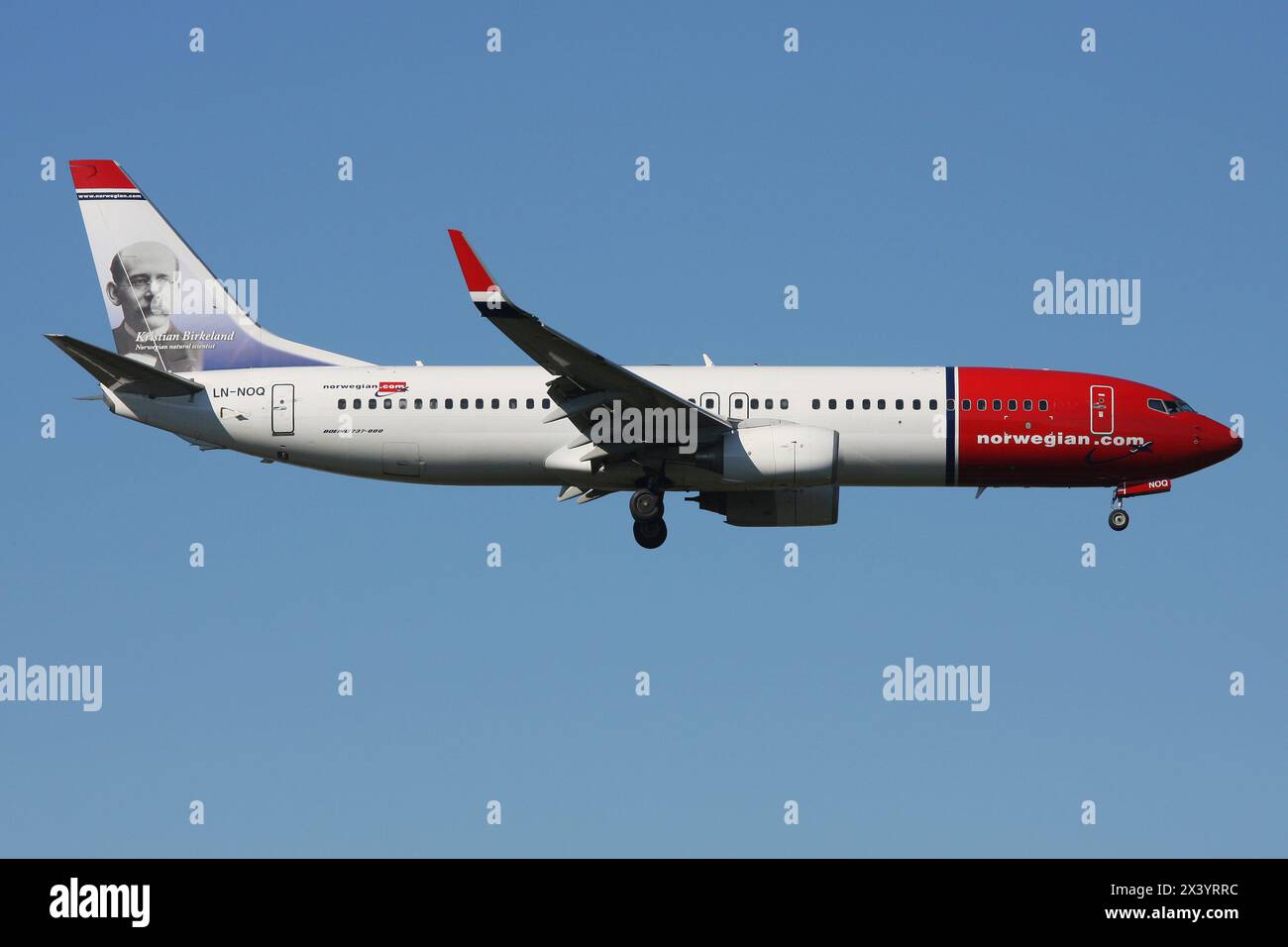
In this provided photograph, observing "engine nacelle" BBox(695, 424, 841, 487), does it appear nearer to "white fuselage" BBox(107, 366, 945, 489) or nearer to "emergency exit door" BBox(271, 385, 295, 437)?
"white fuselage" BBox(107, 366, 945, 489)

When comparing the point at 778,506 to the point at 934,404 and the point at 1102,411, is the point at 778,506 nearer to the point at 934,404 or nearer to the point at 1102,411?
the point at 934,404

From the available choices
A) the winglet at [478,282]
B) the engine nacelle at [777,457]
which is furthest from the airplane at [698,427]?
the winglet at [478,282]

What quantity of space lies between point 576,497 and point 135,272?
42.9 ft

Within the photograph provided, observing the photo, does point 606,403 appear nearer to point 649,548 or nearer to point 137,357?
point 649,548

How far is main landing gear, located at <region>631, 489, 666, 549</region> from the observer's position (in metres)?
46.9

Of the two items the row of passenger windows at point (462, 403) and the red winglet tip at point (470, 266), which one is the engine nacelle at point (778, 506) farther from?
the red winglet tip at point (470, 266)

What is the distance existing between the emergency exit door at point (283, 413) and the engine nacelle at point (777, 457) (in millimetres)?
10271

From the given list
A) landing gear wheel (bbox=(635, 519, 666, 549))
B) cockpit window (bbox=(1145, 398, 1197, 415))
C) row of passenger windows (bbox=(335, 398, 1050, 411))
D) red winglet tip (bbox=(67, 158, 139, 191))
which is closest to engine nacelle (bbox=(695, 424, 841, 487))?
row of passenger windows (bbox=(335, 398, 1050, 411))

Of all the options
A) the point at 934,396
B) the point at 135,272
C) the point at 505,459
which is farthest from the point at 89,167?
the point at 934,396

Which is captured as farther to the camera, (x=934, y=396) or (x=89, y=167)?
(x=89, y=167)

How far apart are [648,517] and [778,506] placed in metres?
3.61

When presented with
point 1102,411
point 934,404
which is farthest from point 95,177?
point 1102,411

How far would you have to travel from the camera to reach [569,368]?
44.3 metres

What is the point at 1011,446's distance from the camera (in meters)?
47.2
